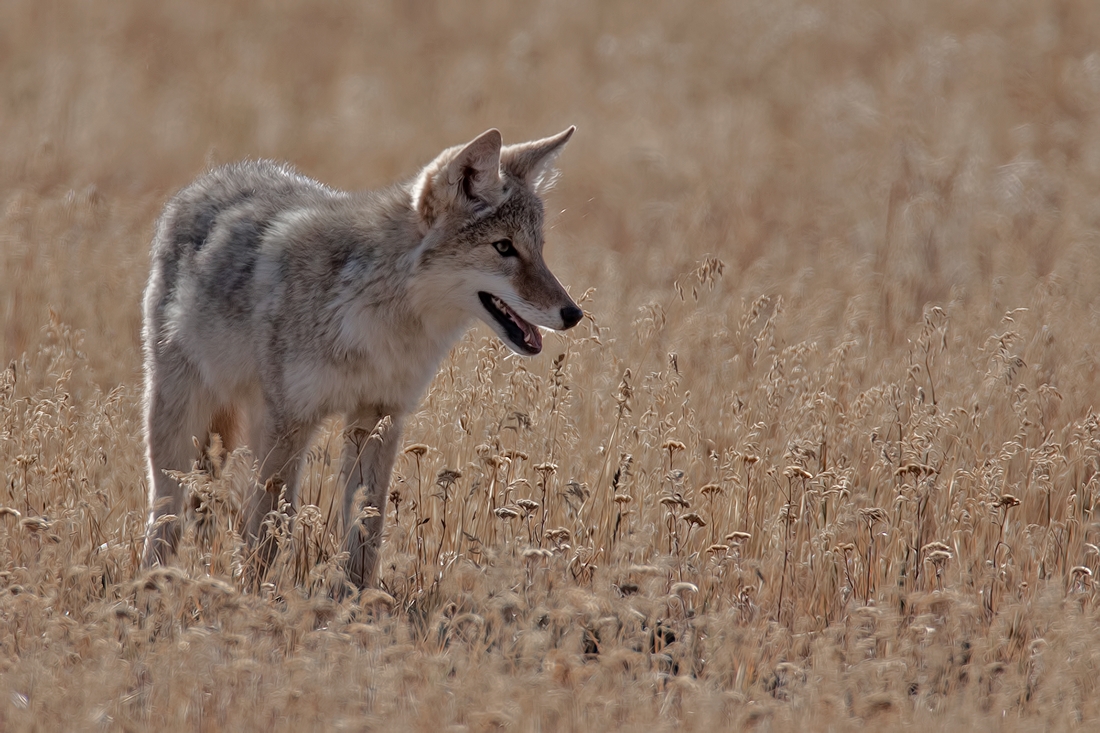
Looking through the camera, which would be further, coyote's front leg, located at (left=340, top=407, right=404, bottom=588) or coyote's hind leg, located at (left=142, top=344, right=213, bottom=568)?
coyote's hind leg, located at (left=142, top=344, right=213, bottom=568)

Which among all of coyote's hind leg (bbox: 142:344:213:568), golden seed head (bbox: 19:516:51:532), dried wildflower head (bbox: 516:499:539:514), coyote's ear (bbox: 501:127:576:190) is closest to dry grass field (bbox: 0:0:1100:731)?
golden seed head (bbox: 19:516:51:532)

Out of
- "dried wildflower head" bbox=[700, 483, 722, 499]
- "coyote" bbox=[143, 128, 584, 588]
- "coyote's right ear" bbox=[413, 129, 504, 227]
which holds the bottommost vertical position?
"dried wildflower head" bbox=[700, 483, 722, 499]

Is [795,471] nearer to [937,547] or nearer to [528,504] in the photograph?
[937,547]

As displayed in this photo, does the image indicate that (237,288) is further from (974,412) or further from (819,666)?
(974,412)

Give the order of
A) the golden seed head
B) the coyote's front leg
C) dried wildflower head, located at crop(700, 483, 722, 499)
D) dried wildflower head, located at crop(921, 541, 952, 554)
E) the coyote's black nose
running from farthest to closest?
the coyote's front leg → dried wildflower head, located at crop(700, 483, 722, 499) → the coyote's black nose → dried wildflower head, located at crop(921, 541, 952, 554) → the golden seed head

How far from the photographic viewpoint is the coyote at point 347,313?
5031 mm

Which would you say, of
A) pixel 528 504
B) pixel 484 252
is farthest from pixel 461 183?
pixel 528 504

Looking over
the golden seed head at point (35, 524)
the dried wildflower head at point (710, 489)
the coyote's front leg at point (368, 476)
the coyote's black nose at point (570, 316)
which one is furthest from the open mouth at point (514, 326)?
the golden seed head at point (35, 524)

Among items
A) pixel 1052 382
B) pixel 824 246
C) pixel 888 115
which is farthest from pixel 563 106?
pixel 1052 382

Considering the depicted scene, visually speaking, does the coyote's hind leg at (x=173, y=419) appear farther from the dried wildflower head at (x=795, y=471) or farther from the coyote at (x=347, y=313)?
the dried wildflower head at (x=795, y=471)

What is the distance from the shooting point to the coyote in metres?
5.03

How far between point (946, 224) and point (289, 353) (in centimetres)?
689

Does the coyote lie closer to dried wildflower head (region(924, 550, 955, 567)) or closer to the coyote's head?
the coyote's head

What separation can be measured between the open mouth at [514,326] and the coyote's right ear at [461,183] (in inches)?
15.4
